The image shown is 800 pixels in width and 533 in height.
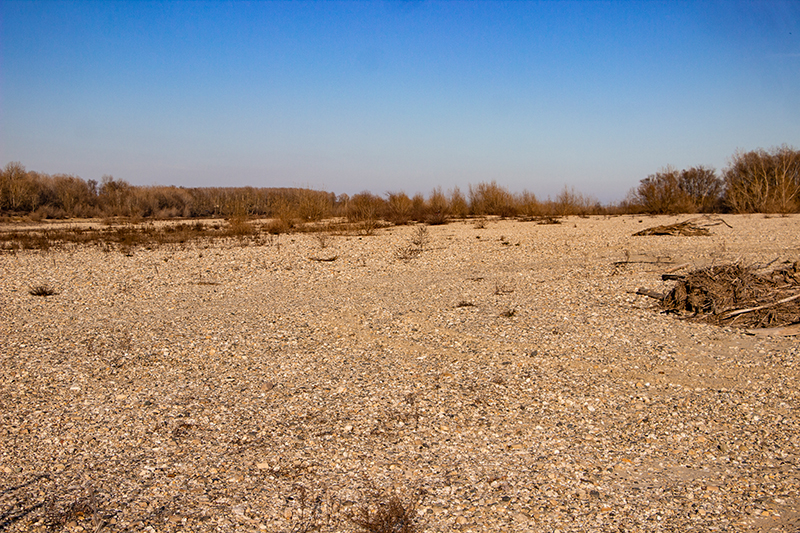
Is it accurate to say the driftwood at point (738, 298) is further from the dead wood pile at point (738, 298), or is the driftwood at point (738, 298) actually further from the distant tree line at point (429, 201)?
the distant tree line at point (429, 201)

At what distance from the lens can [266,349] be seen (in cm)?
730

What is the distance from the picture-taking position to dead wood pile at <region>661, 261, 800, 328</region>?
25.6ft

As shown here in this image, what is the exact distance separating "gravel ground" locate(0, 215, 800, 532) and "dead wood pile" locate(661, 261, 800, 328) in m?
0.62

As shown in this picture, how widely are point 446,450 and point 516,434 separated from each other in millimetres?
691

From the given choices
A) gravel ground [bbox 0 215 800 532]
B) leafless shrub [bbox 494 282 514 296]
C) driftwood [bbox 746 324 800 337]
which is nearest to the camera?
gravel ground [bbox 0 215 800 532]

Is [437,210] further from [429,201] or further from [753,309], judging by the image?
[753,309]

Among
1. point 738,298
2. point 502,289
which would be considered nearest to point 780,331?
point 738,298

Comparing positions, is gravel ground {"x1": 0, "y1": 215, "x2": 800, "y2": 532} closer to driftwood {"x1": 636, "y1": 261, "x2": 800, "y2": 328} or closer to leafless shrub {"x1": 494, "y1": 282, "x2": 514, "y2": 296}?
leafless shrub {"x1": 494, "y1": 282, "x2": 514, "y2": 296}

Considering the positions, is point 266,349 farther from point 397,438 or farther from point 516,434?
point 516,434

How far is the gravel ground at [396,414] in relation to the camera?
3.56 metres

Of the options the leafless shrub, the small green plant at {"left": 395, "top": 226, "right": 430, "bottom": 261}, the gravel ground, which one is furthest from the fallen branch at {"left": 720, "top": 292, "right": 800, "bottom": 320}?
the small green plant at {"left": 395, "top": 226, "right": 430, "bottom": 261}

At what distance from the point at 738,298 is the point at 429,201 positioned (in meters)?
34.4

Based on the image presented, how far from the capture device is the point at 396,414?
512 centimetres

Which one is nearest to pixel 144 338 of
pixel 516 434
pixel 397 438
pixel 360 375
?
pixel 360 375
